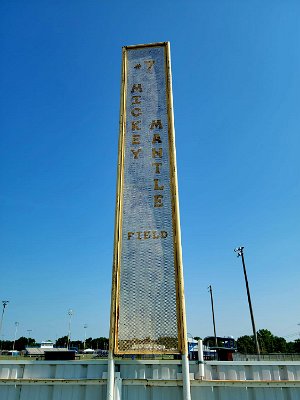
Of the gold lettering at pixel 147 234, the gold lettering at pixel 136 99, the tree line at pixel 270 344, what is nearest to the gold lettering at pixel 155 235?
the gold lettering at pixel 147 234

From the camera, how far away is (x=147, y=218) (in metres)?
6.79

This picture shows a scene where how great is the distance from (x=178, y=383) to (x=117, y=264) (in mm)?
2504

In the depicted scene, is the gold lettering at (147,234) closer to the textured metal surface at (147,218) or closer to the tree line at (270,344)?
the textured metal surface at (147,218)

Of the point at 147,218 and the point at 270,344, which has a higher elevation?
the point at 270,344

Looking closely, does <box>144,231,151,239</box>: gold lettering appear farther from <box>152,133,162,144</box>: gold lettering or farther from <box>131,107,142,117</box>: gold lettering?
<box>131,107,142,117</box>: gold lettering

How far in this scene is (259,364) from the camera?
8.15 metres

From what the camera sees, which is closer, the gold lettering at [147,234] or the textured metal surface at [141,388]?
the textured metal surface at [141,388]

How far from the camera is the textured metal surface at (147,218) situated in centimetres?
596

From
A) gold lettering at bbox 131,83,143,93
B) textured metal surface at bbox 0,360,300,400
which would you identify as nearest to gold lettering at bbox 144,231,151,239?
textured metal surface at bbox 0,360,300,400

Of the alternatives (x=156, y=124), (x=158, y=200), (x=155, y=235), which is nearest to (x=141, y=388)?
(x=155, y=235)

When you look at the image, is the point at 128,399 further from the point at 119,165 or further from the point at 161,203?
the point at 119,165

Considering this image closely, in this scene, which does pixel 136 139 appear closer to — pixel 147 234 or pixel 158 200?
pixel 158 200

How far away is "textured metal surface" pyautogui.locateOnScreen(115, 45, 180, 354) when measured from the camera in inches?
235

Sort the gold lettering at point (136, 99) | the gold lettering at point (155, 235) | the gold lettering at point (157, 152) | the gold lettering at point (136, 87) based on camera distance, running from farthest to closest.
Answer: the gold lettering at point (136, 87) < the gold lettering at point (136, 99) < the gold lettering at point (157, 152) < the gold lettering at point (155, 235)
